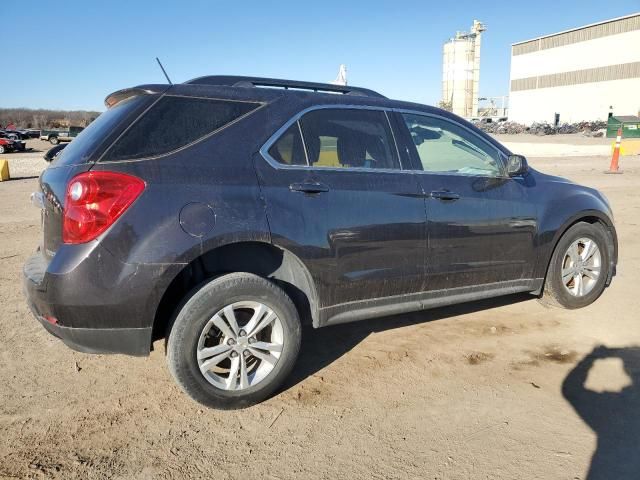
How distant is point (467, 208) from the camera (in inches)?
144

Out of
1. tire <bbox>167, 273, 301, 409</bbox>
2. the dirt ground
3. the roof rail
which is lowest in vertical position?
the dirt ground

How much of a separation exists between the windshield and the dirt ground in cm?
144

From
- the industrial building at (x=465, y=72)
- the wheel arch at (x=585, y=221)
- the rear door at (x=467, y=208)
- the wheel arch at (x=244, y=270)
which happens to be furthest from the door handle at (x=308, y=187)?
the industrial building at (x=465, y=72)

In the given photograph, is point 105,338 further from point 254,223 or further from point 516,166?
point 516,166

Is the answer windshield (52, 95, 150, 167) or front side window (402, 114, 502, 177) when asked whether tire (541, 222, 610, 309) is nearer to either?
front side window (402, 114, 502, 177)

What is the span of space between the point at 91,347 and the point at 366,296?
1.67 metres

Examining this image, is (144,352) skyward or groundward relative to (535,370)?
skyward

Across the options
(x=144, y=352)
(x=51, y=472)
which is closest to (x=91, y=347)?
(x=144, y=352)

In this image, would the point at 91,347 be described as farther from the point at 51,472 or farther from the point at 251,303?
the point at 251,303

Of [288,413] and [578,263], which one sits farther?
[578,263]

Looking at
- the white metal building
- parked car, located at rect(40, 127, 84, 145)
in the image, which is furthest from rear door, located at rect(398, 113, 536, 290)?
the white metal building

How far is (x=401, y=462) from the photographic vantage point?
2.54 m

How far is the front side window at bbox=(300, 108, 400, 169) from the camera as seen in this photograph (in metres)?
3.26

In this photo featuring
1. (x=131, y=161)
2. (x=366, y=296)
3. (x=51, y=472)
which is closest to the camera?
(x=51, y=472)
